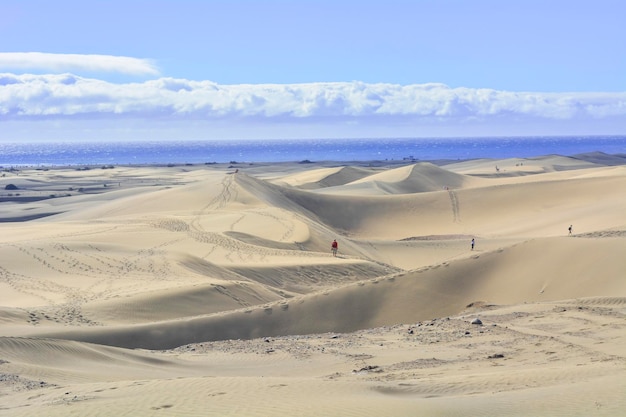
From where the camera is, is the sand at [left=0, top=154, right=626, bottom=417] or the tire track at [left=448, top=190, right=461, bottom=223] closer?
the sand at [left=0, top=154, right=626, bottom=417]

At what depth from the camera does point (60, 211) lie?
42.4m

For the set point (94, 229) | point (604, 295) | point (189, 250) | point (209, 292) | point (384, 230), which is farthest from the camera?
point (384, 230)

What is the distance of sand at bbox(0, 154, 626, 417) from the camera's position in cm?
773

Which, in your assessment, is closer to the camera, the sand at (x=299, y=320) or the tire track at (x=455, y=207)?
the sand at (x=299, y=320)

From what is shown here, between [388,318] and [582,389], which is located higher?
[582,389]

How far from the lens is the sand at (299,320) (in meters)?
7.73

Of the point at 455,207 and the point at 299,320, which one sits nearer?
the point at 299,320

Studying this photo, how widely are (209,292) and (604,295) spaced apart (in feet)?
26.2

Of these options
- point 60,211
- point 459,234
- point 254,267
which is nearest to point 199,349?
point 254,267

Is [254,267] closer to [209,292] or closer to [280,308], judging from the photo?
[209,292]

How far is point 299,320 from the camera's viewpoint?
49.1ft

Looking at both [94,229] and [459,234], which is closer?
[94,229]

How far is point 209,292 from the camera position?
56.6 feet

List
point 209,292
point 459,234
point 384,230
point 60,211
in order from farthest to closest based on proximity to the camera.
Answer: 1. point 60,211
2. point 384,230
3. point 459,234
4. point 209,292
